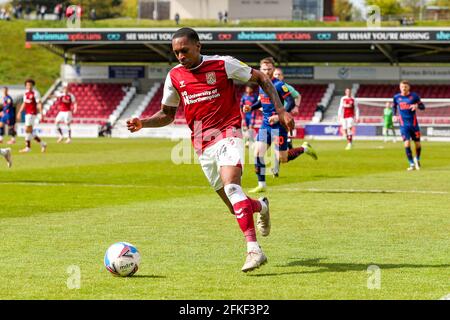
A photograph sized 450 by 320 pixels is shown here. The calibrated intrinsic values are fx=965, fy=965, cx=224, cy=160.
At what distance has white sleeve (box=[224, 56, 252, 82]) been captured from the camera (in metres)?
9.76

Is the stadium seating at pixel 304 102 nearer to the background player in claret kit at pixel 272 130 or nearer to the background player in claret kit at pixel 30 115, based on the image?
the background player in claret kit at pixel 30 115

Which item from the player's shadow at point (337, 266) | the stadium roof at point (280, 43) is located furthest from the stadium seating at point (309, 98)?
the player's shadow at point (337, 266)

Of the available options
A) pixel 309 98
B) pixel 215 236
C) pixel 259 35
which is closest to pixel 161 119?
pixel 215 236

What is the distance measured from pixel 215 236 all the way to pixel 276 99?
2.88 meters

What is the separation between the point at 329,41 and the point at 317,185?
39083 millimetres

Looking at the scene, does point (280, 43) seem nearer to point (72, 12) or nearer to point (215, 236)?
point (72, 12)

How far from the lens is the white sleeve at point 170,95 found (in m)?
10.0

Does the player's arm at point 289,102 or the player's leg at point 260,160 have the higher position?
the player's arm at point 289,102

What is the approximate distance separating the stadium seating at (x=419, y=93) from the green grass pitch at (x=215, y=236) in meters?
30.7

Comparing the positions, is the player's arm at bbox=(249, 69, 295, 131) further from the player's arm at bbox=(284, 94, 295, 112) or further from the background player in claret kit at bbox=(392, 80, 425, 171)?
the background player in claret kit at bbox=(392, 80, 425, 171)

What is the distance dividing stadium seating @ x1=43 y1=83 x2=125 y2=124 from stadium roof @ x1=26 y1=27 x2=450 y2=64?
8.72ft

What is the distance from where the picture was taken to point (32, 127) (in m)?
35.9

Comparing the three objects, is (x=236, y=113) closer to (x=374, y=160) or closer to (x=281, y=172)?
(x=281, y=172)

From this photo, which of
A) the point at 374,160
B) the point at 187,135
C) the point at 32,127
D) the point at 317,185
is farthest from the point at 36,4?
the point at 317,185
